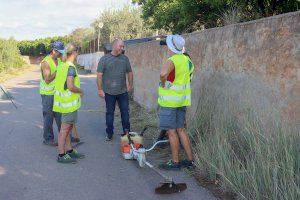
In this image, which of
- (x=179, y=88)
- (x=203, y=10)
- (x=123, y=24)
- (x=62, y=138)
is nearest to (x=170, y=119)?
(x=179, y=88)

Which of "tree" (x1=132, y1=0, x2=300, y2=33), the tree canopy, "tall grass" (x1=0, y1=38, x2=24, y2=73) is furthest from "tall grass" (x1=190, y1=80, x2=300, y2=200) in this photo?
the tree canopy

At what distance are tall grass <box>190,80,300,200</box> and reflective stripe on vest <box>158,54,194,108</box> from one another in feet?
2.26

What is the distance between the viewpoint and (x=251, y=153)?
5.62 meters

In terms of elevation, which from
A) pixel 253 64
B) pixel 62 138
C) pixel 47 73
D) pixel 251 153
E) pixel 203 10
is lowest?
pixel 62 138

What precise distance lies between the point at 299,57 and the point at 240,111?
5.02 feet

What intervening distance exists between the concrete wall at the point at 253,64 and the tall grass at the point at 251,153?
0.17 metres

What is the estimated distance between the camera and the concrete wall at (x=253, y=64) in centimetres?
600

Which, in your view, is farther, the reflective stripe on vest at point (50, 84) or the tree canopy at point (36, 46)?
the tree canopy at point (36, 46)

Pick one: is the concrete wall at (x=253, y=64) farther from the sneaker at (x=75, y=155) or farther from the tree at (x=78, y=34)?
the tree at (x=78, y=34)

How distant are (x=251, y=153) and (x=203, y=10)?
867 centimetres

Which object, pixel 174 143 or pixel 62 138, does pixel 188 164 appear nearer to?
pixel 174 143

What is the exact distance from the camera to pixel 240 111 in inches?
279

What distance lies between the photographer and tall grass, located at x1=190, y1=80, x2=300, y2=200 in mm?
4848

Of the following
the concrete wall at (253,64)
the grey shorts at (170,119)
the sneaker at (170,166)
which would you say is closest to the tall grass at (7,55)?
the concrete wall at (253,64)
